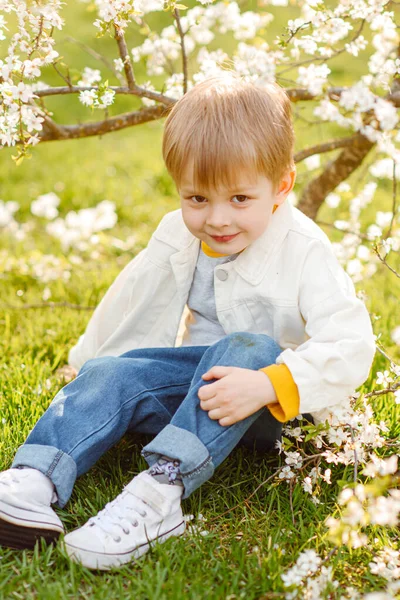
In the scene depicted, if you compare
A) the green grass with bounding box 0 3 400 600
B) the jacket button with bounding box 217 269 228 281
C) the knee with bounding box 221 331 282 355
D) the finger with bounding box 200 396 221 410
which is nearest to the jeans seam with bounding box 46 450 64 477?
the green grass with bounding box 0 3 400 600

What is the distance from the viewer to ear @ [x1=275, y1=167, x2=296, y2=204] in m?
2.07

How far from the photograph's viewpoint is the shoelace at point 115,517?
176cm

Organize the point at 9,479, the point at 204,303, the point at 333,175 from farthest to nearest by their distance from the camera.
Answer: the point at 333,175
the point at 204,303
the point at 9,479

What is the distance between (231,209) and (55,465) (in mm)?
818

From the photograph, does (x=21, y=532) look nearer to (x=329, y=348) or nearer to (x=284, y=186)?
(x=329, y=348)

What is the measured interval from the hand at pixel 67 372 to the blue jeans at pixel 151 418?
60cm

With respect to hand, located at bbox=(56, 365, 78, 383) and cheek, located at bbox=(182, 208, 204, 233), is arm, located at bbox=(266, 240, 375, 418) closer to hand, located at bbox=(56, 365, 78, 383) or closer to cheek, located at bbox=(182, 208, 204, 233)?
cheek, located at bbox=(182, 208, 204, 233)

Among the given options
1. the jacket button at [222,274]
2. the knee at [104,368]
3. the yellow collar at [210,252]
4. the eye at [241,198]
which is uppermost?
the eye at [241,198]

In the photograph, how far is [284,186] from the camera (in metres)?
2.09

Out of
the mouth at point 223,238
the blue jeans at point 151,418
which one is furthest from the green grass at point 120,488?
the mouth at point 223,238

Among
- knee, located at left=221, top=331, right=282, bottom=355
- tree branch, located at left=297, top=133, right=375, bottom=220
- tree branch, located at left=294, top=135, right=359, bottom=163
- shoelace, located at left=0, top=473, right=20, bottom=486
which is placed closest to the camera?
shoelace, located at left=0, top=473, right=20, bottom=486

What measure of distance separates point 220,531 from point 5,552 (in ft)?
1.78

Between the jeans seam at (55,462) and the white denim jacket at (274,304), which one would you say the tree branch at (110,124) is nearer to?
the white denim jacket at (274,304)

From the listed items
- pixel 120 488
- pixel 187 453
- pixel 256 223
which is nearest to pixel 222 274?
pixel 256 223
